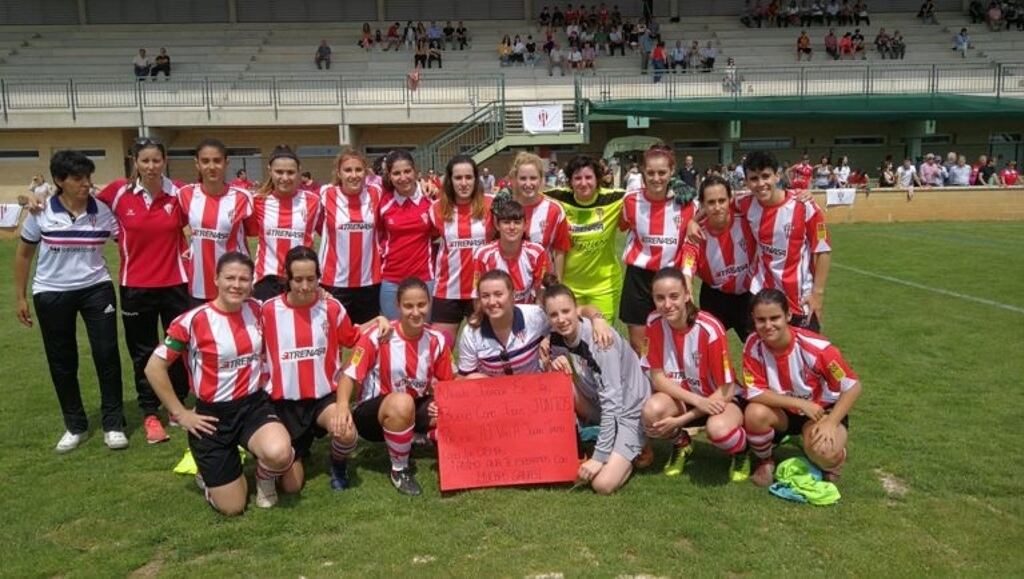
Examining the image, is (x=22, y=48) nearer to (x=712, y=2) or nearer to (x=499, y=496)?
(x=712, y=2)

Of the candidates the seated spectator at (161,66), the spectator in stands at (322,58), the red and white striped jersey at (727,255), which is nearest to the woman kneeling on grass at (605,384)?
the red and white striped jersey at (727,255)

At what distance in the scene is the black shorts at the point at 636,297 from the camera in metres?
5.28

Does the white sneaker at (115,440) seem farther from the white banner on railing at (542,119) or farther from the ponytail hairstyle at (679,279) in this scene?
the white banner on railing at (542,119)

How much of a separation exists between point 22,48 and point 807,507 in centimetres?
3544

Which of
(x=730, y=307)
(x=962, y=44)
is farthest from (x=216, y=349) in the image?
(x=962, y=44)

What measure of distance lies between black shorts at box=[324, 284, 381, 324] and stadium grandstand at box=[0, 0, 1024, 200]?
783 inches

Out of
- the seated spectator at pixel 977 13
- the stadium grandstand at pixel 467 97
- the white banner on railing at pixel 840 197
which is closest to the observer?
the white banner on railing at pixel 840 197

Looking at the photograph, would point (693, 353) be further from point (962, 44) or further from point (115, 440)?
point (962, 44)

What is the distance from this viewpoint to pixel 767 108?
25.7m

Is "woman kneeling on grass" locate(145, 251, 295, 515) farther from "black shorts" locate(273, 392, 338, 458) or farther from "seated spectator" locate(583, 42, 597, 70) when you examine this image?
"seated spectator" locate(583, 42, 597, 70)

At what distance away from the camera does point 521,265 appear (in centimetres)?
481

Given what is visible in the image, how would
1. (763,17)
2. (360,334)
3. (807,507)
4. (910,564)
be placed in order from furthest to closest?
(763,17) → (360,334) → (807,507) → (910,564)

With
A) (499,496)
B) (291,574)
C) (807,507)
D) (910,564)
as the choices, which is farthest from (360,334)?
(910,564)

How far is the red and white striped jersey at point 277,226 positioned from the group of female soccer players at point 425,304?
0.01m
